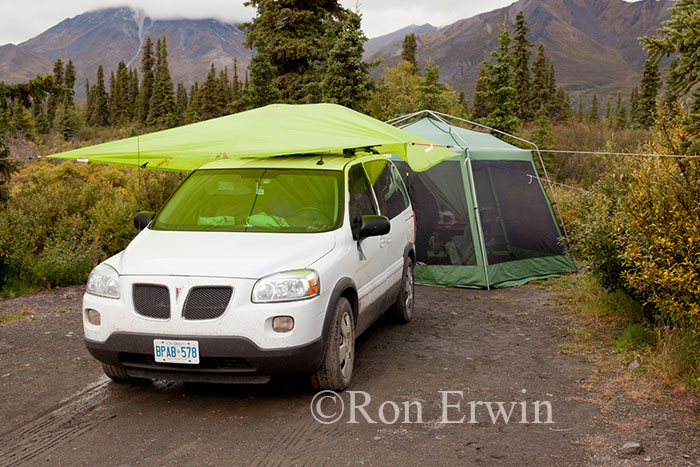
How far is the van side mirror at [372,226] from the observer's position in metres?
5.86

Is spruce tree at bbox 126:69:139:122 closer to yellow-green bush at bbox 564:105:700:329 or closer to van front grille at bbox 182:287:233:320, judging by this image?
yellow-green bush at bbox 564:105:700:329

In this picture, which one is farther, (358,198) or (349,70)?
(349,70)

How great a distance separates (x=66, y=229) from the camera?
10742 millimetres

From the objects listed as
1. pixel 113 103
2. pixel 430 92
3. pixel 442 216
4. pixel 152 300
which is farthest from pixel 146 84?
pixel 152 300

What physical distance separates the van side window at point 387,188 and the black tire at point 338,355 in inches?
72.7

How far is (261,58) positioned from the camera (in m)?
31.1

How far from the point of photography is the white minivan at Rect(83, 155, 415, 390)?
476 centimetres

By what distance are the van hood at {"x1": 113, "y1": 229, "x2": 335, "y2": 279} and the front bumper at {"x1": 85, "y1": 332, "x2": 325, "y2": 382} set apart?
493 mm

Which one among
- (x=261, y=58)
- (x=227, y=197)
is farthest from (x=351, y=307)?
(x=261, y=58)

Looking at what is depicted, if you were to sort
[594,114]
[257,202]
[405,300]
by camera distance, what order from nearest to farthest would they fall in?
[257,202] → [405,300] → [594,114]

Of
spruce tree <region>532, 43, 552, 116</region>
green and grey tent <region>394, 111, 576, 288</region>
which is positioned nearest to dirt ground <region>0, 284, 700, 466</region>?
green and grey tent <region>394, 111, 576, 288</region>

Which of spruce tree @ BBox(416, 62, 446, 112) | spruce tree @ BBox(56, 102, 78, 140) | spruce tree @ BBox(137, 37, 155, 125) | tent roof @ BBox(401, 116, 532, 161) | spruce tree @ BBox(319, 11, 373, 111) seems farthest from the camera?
spruce tree @ BBox(137, 37, 155, 125)

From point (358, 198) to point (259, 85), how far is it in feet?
84.0

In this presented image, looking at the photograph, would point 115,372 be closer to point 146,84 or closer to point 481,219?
point 481,219
